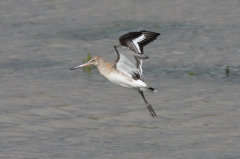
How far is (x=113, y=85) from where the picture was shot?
31.9 feet

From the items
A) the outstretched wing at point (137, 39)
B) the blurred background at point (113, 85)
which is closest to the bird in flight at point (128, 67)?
the outstretched wing at point (137, 39)

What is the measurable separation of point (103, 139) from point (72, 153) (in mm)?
700

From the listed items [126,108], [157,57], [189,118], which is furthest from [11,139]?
[157,57]

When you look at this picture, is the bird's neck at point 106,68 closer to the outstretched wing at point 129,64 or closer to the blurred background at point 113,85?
the outstretched wing at point 129,64

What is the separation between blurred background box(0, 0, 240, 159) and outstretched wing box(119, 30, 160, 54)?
115 cm

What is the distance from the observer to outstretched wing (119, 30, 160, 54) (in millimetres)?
7895

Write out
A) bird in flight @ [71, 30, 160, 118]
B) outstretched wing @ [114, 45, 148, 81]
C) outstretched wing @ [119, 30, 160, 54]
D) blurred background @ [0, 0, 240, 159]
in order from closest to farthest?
blurred background @ [0, 0, 240, 159]
outstretched wing @ [114, 45, 148, 81]
bird in flight @ [71, 30, 160, 118]
outstretched wing @ [119, 30, 160, 54]

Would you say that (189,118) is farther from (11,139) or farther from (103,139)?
(11,139)

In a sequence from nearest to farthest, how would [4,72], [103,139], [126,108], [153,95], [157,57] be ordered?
[103,139], [126,108], [153,95], [4,72], [157,57]

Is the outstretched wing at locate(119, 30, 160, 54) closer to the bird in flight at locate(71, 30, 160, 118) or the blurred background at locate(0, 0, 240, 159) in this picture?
the bird in flight at locate(71, 30, 160, 118)

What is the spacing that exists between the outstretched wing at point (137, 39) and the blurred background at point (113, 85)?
3.76 ft

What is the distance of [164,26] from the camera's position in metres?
12.8

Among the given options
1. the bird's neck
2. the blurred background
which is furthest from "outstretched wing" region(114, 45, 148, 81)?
the blurred background

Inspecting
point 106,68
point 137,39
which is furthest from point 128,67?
point 137,39
